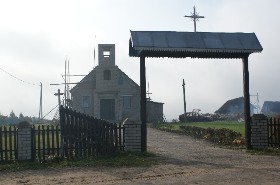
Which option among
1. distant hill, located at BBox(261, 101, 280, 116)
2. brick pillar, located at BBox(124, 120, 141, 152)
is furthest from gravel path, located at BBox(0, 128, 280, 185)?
distant hill, located at BBox(261, 101, 280, 116)

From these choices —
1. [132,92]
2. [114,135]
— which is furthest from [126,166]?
[132,92]

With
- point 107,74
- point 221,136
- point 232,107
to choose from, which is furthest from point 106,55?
point 232,107

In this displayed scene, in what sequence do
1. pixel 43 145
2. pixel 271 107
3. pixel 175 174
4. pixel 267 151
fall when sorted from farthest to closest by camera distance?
pixel 271 107
pixel 267 151
pixel 43 145
pixel 175 174

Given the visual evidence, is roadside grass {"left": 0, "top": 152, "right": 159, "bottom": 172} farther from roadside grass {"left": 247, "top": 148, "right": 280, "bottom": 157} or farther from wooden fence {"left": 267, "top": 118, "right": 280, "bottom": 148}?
wooden fence {"left": 267, "top": 118, "right": 280, "bottom": 148}

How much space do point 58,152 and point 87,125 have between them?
136 cm

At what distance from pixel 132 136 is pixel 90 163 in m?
2.50

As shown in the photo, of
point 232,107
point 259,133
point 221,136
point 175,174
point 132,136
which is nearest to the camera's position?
point 175,174

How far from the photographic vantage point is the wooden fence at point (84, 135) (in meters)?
12.6

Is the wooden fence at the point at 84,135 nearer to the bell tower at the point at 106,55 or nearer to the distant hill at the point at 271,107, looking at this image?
the bell tower at the point at 106,55

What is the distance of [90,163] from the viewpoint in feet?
36.9

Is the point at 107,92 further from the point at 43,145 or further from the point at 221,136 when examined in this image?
the point at 43,145

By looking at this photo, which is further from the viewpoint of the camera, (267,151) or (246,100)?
(246,100)

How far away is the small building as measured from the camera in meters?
42.5

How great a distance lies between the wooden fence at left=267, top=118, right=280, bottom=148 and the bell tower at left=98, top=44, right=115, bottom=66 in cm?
2858
